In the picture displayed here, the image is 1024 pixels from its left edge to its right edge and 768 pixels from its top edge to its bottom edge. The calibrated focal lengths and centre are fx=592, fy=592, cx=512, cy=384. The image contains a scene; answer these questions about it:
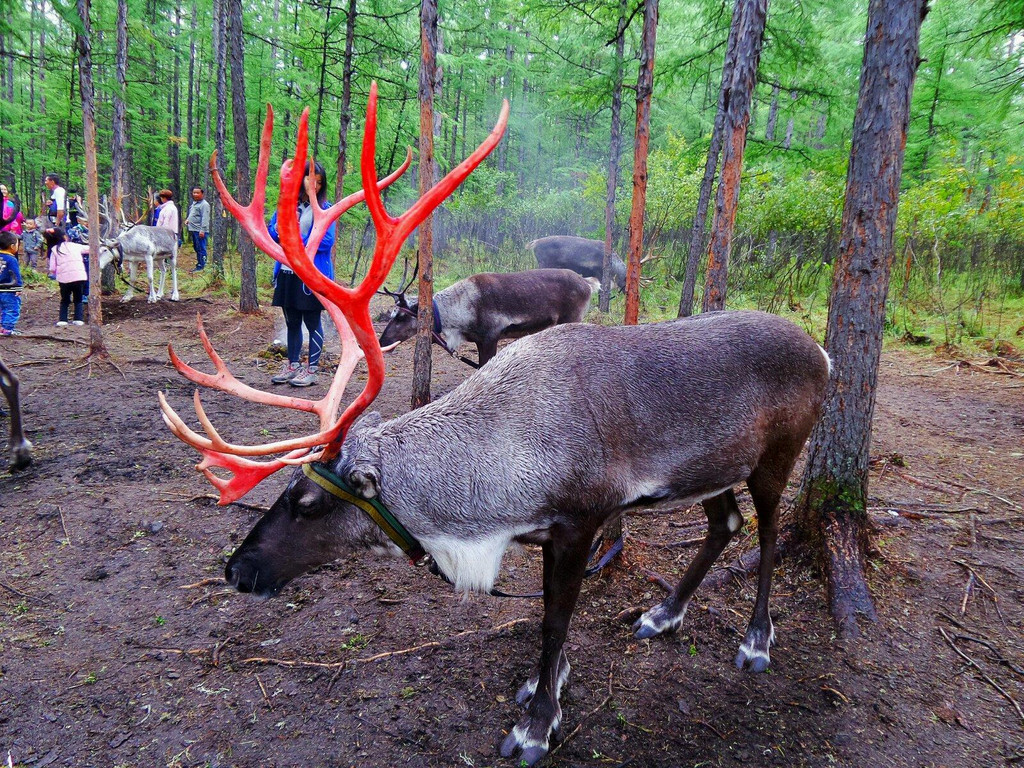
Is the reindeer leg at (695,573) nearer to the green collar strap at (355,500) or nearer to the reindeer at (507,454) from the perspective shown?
the reindeer at (507,454)

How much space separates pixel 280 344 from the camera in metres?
9.16

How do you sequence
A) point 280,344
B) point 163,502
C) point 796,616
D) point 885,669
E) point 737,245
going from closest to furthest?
point 885,669
point 796,616
point 163,502
point 280,344
point 737,245

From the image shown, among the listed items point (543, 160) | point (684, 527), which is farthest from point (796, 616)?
point (543, 160)

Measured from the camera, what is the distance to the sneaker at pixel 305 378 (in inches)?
288

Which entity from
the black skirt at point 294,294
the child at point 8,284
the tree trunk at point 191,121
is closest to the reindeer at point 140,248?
the child at point 8,284

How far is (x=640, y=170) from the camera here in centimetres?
554

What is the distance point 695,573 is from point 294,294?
17.6ft

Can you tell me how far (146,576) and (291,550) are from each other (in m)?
1.63

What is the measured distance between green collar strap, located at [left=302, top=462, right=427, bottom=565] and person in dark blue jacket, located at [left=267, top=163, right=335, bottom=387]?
4176mm

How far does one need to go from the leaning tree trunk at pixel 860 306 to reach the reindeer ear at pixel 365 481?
268cm

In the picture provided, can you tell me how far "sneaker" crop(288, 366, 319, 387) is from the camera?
7307 mm

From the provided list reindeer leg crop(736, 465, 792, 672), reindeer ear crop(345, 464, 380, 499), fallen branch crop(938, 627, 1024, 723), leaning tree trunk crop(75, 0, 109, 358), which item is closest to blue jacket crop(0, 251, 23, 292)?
leaning tree trunk crop(75, 0, 109, 358)

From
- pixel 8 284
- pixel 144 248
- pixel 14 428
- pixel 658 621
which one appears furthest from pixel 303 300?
pixel 144 248

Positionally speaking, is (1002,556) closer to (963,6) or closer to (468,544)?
(468,544)
